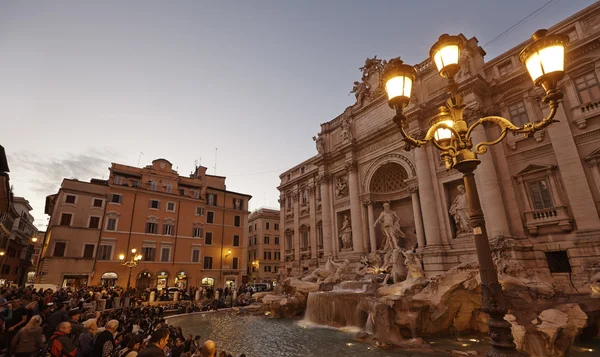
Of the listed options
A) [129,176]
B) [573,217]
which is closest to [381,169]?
[573,217]

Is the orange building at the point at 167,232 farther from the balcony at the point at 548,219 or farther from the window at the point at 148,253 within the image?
the balcony at the point at 548,219

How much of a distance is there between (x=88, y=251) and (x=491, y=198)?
104 feet

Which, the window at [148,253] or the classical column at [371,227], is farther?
the window at [148,253]

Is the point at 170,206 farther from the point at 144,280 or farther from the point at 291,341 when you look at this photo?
the point at 291,341

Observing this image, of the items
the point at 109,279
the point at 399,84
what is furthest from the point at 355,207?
the point at 109,279

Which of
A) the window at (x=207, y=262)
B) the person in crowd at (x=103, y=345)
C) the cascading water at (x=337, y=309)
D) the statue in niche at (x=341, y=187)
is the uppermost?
the statue in niche at (x=341, y=187)

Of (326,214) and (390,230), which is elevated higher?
(326,214)

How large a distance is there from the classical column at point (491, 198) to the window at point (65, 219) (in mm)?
32418

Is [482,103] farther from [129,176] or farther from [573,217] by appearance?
[129,176]

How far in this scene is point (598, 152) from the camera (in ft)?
43.1

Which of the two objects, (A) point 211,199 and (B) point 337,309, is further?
(A) point 211,199

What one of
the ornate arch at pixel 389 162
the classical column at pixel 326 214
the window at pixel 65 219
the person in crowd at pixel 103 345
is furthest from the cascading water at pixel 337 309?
the window at pixel 65 219

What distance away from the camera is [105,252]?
89.6 feet

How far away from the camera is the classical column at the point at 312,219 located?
1073 inches
